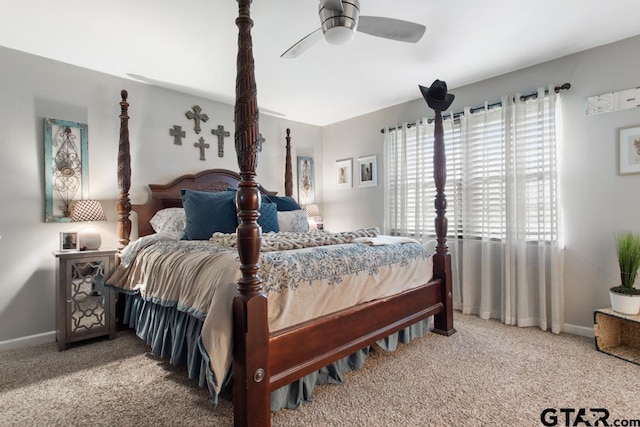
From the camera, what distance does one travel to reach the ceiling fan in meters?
→ 1.76

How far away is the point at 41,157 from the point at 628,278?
464 centimetres

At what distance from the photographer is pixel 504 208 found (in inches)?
120

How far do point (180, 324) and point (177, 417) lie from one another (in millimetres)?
501

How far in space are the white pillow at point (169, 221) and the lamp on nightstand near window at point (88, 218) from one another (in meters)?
0.46

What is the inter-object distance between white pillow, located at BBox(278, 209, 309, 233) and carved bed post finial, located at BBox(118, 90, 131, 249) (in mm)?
1385

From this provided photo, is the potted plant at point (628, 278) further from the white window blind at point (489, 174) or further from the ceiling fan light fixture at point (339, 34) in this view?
the ceiling fan light fixture at point (339, 34)

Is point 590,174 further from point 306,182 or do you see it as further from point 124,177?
point 124,177

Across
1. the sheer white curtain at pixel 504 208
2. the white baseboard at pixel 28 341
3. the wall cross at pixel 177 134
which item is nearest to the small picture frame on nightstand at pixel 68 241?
the white baseboard at pixel 28 341

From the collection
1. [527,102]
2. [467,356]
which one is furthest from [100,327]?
[527,102]

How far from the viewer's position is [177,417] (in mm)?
1642

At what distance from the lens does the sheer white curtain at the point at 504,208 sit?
282cm

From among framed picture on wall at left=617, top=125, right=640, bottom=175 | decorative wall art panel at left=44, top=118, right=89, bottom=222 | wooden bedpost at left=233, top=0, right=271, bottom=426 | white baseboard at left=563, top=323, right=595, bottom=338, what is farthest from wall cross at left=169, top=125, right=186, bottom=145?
white baseboard at left=563, top=323, right=595, bottom=338

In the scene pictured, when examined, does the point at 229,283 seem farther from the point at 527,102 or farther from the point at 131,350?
the point at 527,102

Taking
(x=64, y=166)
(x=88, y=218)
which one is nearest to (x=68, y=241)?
(x=88, y=218)
